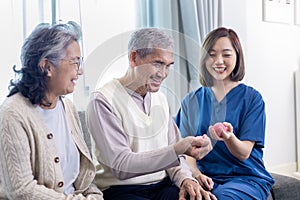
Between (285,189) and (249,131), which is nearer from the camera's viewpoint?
(249,131)

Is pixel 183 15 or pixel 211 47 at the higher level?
pixel 183 15

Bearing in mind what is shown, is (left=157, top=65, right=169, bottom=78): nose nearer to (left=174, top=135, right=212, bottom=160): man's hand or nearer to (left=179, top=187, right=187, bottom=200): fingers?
(left=174, top=135, right=212, bottom=160): man's hand

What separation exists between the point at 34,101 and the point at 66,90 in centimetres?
9

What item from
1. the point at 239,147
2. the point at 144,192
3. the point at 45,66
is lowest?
the point at 144,192

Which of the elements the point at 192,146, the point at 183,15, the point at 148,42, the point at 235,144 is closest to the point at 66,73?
the point at 148,42

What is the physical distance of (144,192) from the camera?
4.19 feet

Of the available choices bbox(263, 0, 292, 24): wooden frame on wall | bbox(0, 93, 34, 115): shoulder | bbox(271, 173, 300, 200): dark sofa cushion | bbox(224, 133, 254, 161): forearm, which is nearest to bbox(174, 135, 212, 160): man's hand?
bbox(224, 133, 254, 161): forearm

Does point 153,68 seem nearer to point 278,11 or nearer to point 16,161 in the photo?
point 16,161

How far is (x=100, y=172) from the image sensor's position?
1285mm

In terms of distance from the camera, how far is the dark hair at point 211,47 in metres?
1.39

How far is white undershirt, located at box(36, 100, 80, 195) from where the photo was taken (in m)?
1.11

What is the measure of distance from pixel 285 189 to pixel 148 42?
2.88 feet

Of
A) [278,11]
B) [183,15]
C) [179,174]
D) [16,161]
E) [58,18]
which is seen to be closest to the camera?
[16,161]

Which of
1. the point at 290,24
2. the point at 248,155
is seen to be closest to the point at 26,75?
the point at 248,155
